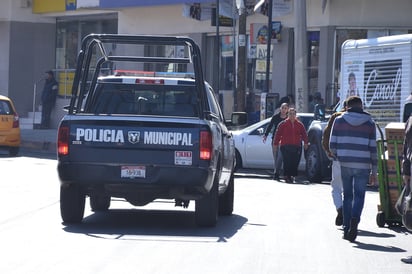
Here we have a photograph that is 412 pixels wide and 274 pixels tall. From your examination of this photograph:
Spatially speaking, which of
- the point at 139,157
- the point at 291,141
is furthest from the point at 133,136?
the point at 291,141

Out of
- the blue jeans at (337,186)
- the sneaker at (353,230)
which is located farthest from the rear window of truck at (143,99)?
the sneaker at (353,230)

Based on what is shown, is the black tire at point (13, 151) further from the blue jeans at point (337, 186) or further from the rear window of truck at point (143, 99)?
the blue jeans at point (337, 186)

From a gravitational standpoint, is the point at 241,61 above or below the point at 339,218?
above

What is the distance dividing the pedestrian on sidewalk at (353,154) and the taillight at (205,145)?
154 centimetres

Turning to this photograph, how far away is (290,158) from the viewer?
2155 cm

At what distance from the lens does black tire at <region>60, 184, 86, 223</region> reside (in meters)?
12.6

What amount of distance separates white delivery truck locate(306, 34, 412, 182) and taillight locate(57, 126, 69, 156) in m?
8.61

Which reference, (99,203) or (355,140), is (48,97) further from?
(355,140)

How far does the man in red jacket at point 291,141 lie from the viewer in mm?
21344

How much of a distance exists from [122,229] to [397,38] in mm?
8935

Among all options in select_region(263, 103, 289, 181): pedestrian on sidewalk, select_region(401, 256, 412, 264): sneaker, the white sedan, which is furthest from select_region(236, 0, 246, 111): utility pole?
select_region(401, 256, 412, 264): sneaker

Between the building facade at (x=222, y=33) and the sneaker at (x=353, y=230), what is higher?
the building facade at (x=222, y=33)

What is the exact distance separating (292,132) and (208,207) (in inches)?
355

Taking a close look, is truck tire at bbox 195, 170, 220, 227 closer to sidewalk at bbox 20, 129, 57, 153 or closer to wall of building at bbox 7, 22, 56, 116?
sidewalk at bbox 20, 129, 57, 153
